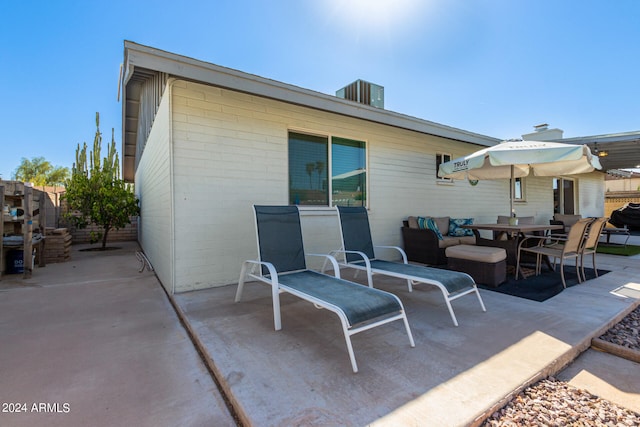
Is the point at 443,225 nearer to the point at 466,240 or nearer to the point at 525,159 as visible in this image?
the point at 466,240

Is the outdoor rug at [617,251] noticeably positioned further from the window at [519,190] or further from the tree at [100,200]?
the tree at [100,200]

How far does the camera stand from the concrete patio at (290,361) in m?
1.59

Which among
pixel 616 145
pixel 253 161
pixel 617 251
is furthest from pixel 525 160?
pixel 616 145

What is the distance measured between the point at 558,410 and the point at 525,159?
3832 mm

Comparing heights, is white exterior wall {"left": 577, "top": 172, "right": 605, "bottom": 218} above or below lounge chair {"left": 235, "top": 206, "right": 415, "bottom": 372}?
above

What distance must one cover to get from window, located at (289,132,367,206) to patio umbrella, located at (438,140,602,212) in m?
1.70

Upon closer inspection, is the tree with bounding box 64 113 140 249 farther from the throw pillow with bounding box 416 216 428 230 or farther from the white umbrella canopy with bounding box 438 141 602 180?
the white umbrella canopy with bounding box 438 141 602 180

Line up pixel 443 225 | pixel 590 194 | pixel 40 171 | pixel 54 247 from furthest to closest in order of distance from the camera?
1. pixel 40 171
2. pixel 590 194
3. pixel 54 247
4. pixel 443 225

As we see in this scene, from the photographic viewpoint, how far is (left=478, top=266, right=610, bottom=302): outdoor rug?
3629mm

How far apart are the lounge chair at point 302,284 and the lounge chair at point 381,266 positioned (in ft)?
1.69

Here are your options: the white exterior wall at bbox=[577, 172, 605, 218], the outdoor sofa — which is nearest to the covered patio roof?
the white exterior wall at bbox=[577, 172, 605, 218]

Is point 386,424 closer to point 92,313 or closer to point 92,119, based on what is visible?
point 92,313

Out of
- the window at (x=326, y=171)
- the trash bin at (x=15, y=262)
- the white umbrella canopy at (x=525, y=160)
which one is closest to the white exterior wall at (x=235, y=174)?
the window at (x=326, y=171)

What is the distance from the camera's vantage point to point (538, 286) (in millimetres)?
3975
